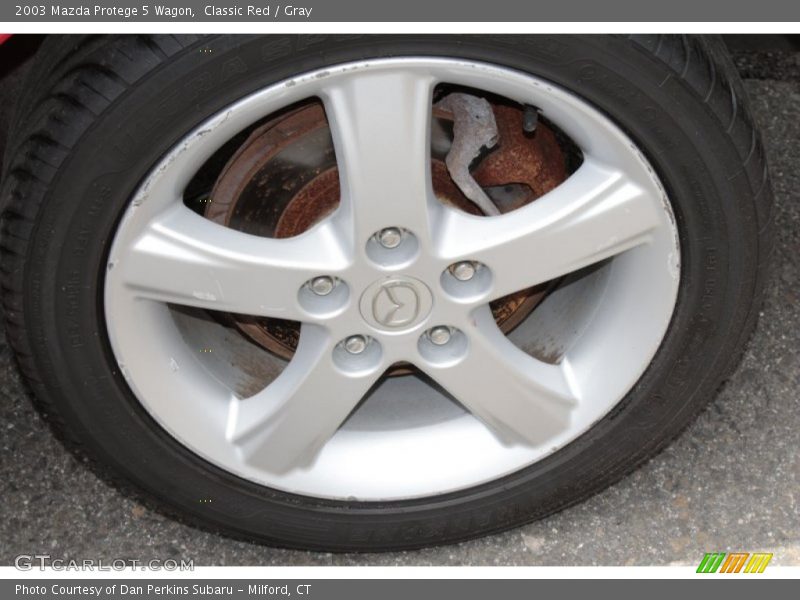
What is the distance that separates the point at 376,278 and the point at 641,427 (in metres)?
0.59

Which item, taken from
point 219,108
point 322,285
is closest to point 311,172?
point 322,285

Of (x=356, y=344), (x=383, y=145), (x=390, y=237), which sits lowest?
(x=356, y=344)

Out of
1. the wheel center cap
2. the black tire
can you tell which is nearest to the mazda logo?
the wheel center cap

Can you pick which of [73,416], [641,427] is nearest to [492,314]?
[641,427]

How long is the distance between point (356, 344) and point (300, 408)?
15 cm

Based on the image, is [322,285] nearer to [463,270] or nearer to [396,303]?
[396,303]

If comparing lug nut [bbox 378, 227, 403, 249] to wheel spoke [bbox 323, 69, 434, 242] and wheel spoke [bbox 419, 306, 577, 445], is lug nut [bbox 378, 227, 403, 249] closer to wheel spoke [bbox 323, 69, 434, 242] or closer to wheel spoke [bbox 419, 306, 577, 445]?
wheel spoke [bbox 323, 69, 434, 242]

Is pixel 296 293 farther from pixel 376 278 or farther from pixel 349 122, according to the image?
pixel 349 122

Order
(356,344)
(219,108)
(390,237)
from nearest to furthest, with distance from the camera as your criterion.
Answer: (219,108)
(390,237)
(356,344)

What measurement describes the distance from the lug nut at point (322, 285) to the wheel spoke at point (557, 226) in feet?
0.62

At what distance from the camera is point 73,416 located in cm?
201

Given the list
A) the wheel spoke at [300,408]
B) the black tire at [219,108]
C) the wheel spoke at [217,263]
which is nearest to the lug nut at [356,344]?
the wheel spoke at [300,408]

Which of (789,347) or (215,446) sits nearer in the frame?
(215,446)

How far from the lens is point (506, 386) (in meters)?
2.07
